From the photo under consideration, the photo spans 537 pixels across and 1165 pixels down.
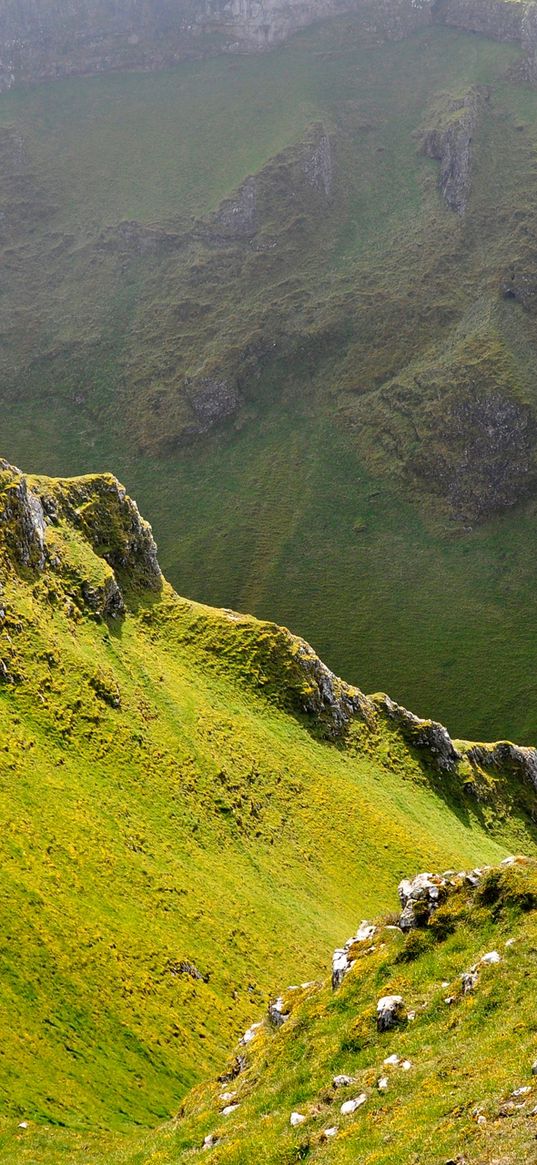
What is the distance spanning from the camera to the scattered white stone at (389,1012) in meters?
27.6

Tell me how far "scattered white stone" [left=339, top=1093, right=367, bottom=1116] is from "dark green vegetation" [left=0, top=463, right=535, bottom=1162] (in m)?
9.36

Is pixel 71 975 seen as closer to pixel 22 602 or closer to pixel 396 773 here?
pixel 22 602

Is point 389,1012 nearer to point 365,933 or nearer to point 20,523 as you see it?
point 365,933

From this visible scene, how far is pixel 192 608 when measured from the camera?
285ft

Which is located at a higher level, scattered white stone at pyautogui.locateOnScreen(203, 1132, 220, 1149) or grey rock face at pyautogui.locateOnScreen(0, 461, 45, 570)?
grey rock face at pyautogui.locateOnScreen(0, 461, 45, 570)

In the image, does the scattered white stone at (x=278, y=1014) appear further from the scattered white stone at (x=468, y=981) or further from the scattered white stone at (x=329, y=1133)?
the scattered white stone at (x=329, y=1133)

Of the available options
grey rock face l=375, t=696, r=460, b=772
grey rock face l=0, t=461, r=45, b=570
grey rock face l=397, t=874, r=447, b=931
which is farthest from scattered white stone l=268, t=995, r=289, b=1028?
grey rock face l=375, t=696, r=460, b=772

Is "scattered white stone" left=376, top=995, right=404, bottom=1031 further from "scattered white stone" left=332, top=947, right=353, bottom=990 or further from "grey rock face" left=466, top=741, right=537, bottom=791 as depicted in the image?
"grey rock face" left=466, top=741, right=537, bottom=791

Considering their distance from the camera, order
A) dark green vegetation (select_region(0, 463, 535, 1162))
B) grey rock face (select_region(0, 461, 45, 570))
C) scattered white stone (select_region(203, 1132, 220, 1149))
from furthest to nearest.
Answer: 1. grey rock face (select_region(0, 461, 45, 570))
2. dark green vegetation (select_region(0, 463, 535, 1162))
3. scattered white stone (select_region(203, 1132, 220, 1149))

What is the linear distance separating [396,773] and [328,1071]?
5923 centimetres

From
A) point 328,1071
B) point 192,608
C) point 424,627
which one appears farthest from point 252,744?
point 424,627

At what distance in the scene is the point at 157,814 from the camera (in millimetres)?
59281

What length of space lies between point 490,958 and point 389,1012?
369 centimetres

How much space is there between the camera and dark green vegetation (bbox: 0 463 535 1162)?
4109 centimetres
